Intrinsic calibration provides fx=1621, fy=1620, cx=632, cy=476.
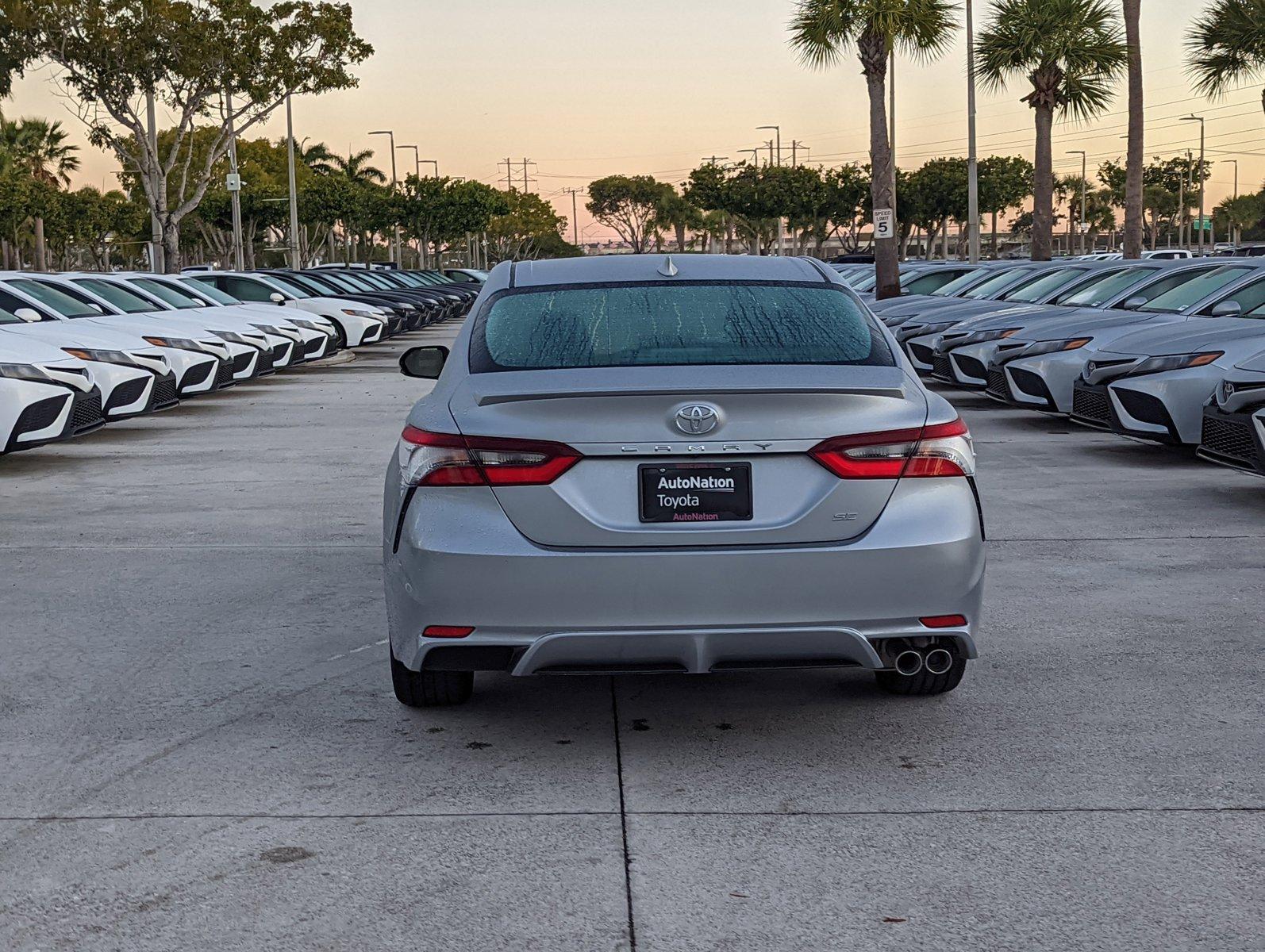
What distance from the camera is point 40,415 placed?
38.4 ft

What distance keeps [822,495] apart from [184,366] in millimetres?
13195

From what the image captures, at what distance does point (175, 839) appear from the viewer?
4270mm

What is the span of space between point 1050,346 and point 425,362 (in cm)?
900

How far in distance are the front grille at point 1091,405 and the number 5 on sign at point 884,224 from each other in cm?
1903

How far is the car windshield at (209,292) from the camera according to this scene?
23062 millimetres

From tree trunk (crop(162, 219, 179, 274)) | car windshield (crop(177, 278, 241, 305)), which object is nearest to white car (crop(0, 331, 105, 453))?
car windshield (crop(177, 278, 241, 305))

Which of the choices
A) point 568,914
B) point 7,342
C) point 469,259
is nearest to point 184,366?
point 7,342

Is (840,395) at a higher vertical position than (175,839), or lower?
higher

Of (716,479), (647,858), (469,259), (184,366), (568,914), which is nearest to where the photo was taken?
(568,914)

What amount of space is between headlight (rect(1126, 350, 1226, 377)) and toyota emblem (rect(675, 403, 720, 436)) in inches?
309

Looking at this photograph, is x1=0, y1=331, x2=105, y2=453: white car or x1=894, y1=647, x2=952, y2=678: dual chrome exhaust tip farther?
x1=0, y1=331, x2=105, y2=453: white car

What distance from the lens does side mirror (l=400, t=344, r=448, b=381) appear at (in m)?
6.60

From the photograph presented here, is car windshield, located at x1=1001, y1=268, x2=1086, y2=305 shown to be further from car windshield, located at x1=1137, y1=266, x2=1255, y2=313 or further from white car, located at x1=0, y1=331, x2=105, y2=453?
white car, located at x1=0, y1=331, x2=105, y2=453

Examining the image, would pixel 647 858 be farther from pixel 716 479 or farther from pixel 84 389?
pixel 84 389
